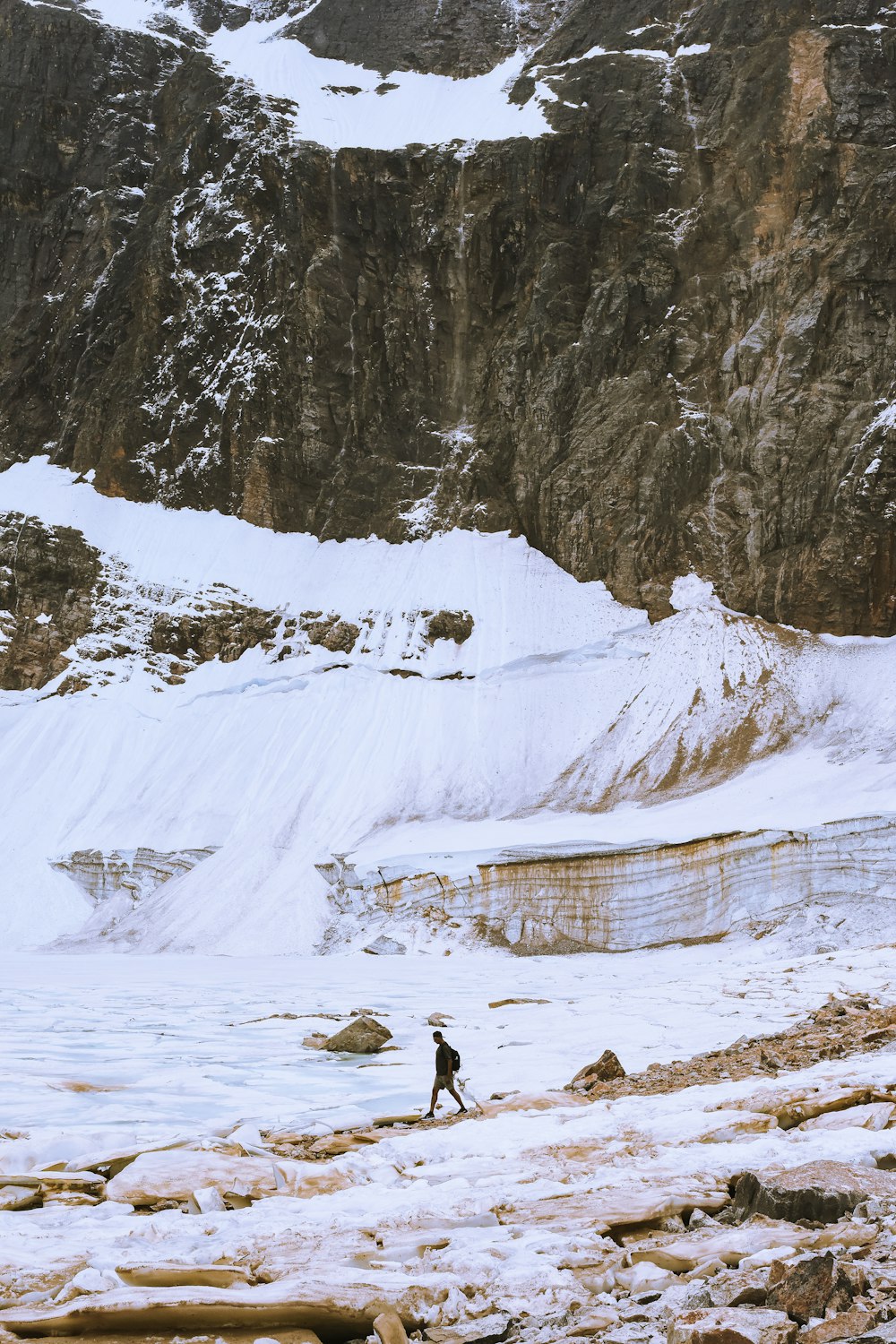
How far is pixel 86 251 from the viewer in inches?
2400

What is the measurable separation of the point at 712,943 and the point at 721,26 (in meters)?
43.1

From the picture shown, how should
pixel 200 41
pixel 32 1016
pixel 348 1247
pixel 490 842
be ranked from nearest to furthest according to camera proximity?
1. pixel 348 1247
2. pixel 32 1016
3. pixel 490 842
4. pixel 200 41

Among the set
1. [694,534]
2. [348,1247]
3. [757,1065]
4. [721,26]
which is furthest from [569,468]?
[348,1247]

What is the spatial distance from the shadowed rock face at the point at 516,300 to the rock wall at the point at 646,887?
691 inches

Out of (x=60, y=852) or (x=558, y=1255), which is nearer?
(x=558, y=1255)

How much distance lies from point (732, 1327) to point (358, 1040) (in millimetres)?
7990

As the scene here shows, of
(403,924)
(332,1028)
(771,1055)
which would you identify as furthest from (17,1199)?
(403,924)

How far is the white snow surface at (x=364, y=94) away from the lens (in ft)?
182

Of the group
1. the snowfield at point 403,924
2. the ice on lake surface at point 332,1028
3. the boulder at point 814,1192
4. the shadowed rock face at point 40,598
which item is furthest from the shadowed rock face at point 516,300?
the boulder at point 814,1192

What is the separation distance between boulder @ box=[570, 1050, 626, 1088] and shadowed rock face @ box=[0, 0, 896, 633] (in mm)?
33757

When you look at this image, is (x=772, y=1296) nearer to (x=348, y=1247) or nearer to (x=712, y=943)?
(x=348, y=1247)

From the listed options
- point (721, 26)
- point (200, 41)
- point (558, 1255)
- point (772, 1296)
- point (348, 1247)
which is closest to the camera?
point (772, 1296)

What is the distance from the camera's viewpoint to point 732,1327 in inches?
125

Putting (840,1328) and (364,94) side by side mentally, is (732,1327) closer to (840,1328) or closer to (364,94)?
(840,1328)
